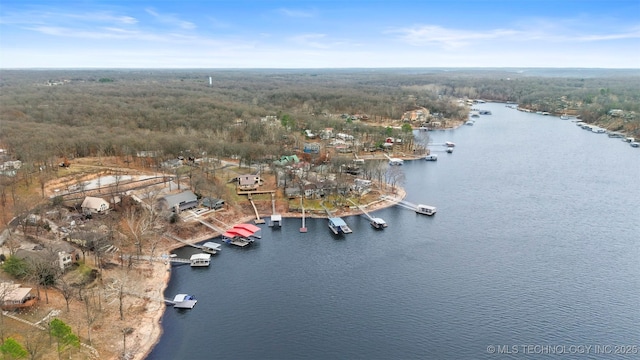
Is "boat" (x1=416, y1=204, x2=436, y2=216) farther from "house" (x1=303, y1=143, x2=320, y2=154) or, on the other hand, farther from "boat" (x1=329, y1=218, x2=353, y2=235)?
"house" (x1=303, y1=143, x2=320, y2=154)

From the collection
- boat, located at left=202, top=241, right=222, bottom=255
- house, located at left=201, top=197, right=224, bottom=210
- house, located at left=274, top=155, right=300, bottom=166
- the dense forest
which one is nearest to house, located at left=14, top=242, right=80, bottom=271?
boat, located at left=202, top=241, right=222, bottom=255

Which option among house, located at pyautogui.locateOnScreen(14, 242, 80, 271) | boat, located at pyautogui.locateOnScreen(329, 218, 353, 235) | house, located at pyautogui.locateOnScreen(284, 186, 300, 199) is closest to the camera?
house, located at pyautogui.locateOnScreen(14, 242, 80, 271)

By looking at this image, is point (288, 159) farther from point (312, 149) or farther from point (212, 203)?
point (212, 203)

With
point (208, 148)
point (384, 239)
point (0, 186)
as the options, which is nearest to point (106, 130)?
point (208, 148)

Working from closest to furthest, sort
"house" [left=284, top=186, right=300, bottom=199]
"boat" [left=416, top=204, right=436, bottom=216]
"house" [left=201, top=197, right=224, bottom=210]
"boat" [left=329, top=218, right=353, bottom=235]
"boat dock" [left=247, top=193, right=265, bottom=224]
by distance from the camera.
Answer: "boat" [left=329, top=218, right=353, bottom=235] → "boat dock" [left=247, top=193, right=265, bottom=224] → "house" [left=201, top=197, right=224, bottom=210] → "boat" [left=416, top=204, right=436, bottom=216] → "house" [left=284, top=186, right=300, bottom=199]

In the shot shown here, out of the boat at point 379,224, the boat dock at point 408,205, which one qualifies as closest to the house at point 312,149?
the boat dock at point 408,205

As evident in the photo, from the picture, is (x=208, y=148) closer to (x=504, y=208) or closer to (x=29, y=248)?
(x=29, y=248)
